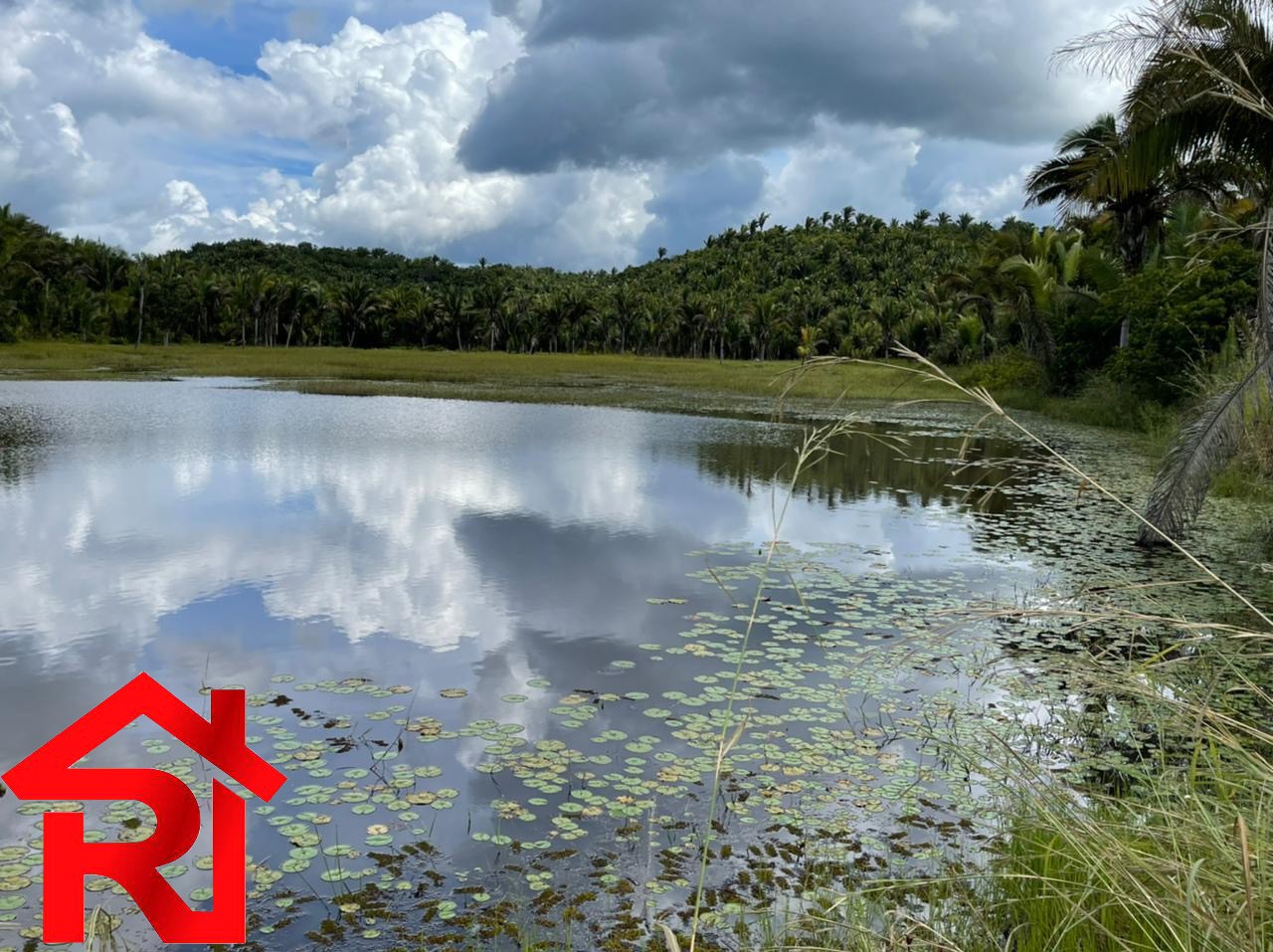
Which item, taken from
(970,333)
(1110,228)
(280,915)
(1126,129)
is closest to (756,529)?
(1126,129)

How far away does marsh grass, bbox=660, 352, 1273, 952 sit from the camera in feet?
7.15

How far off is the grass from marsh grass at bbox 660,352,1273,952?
25412 millimetres

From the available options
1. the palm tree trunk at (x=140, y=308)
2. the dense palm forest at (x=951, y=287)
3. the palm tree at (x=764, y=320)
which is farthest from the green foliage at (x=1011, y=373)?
the palm tree trunk at (x=140, y=308)

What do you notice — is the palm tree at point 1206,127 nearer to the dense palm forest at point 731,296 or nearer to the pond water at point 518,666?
the pond water at point 518,666

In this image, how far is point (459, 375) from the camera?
48594mm

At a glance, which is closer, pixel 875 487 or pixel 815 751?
pixel 815 751

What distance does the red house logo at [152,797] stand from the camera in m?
1.63

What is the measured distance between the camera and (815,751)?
5500mm

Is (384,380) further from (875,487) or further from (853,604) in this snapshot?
(853,604)

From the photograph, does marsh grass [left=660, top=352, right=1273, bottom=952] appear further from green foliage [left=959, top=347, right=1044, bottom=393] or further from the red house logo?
green foliage [left=959, top=347, right=1044, bottom=393]

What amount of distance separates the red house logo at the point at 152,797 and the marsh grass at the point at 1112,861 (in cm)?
84

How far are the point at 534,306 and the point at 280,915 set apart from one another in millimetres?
86768

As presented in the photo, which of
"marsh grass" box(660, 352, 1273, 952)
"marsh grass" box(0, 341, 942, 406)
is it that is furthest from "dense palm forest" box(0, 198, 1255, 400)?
"marsh grass" box(660, 352, 1273, 952)

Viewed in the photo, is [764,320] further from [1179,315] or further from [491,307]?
[1179,315]
